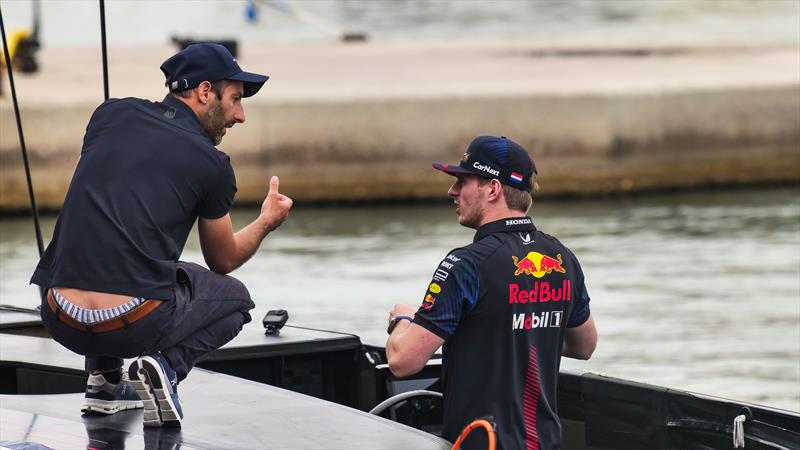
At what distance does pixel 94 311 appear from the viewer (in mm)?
3678

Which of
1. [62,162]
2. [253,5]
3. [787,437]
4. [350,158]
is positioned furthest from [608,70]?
[787,437]

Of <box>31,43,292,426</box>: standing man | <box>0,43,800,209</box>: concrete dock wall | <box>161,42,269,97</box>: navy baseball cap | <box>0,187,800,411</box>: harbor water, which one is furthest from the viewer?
<box>0,43,800,209</box>: concrete dock wall

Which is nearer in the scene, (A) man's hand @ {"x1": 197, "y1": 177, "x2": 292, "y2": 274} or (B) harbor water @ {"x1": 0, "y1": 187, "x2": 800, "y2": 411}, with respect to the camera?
(A) man's hand @ {"x1": 197, "y1": 177, "x2": 292, "y2": 274}

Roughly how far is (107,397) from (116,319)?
0.86 ft

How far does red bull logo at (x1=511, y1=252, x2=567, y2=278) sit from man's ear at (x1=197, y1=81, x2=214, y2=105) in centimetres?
85

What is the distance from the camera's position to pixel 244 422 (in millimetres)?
3734

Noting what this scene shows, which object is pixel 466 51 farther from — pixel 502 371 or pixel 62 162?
pixel 502 371

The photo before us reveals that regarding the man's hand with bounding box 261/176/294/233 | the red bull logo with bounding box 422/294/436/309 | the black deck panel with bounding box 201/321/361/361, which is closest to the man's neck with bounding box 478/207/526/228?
the red bull logo with bounding box 422/294/436/309

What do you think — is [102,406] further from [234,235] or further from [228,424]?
[234,235]

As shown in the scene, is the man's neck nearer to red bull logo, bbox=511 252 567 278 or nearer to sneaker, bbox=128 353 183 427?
red bull logo, bbox=511 252 567 278

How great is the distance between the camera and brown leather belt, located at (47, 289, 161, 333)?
3.69 m

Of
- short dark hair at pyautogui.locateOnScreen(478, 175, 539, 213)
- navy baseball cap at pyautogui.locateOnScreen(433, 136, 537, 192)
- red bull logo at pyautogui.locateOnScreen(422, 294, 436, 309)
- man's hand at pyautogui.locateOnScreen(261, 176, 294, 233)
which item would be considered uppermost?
navy baseball cap at pyautogui.locateOnScreen(433, 136, 537, 192)

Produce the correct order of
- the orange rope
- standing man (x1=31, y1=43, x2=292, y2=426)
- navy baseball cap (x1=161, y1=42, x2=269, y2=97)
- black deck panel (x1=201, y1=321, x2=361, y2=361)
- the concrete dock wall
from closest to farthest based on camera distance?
the orange rope < standing man (x1=31, y1=43, x2=292, y2=426) < navy baseball cap (x1=161, y1=42, x2=269, y2=97) < black deck panel (x1=201, y1=321, x2=361, y2=361) < the concrete dock wall

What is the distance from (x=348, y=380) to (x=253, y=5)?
33.7 meters
